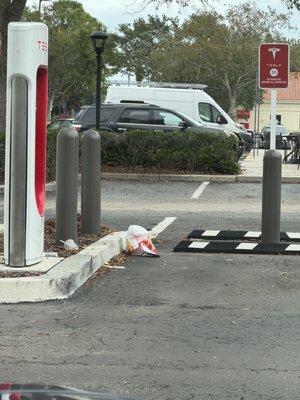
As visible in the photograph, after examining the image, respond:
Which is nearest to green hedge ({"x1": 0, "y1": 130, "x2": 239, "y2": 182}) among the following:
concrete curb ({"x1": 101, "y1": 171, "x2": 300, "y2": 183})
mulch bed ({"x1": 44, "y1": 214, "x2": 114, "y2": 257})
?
concrete curb ({"x1": 101, "y1": 171, "x2": 300, "y2": 183})

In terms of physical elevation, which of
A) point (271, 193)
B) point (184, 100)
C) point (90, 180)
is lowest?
point (271, 193)

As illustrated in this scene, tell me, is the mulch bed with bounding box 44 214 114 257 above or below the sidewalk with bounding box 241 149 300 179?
below

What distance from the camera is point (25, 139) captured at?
6398 millimetres

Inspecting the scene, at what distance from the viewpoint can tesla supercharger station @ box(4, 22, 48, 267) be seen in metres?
6.26

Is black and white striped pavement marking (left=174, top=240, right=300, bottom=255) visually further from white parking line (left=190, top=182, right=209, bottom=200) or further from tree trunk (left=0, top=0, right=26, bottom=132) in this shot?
tree trunk (left=0, top=0, right=26, bottom=132)

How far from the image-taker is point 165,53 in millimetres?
55500

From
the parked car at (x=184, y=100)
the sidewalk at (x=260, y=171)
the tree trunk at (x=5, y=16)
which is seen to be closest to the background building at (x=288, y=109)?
the parked car at (x=184, y=100)

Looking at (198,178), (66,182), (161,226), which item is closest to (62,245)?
(66,182)

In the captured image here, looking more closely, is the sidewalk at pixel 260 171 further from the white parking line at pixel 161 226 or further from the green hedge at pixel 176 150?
the white parking line at pixel 161 226

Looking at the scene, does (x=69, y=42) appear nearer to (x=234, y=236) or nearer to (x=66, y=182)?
(x=234, y=236)

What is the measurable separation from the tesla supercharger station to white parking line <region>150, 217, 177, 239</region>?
3119 millimetres

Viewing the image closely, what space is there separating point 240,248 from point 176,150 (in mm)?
9335

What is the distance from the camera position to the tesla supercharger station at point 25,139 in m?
6.26

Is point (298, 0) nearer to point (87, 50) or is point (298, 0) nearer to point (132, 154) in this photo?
point (132, 154)
